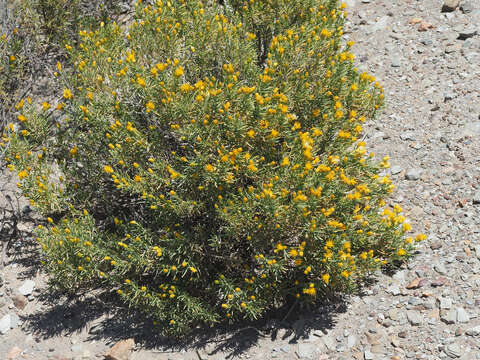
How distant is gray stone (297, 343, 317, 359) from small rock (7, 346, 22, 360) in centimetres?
237

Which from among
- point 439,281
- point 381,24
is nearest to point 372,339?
point 439,281

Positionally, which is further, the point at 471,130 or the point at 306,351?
the point at 471,130

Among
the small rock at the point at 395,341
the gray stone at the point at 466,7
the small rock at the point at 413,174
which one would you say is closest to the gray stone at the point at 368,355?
the small rock at the point at 395,341

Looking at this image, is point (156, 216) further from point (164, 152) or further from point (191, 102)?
point (191, 102)

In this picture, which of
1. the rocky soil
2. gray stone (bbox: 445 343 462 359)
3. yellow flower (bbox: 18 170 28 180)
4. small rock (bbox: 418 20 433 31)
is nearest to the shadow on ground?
the rocky soil

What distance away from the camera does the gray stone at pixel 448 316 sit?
3.34 metres

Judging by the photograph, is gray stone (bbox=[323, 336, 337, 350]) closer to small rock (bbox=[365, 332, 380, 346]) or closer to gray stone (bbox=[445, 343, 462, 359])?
small rock (bbox=[365, 332, 380, 346])

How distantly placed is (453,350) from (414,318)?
332mm

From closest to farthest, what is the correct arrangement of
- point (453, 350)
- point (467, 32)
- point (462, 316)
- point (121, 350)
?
point (453, 350)
point (462, 316)
point (121, 350)
point (467, 32)

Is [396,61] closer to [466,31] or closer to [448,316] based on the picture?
[466,31]

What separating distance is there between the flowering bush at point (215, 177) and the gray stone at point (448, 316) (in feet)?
1.58

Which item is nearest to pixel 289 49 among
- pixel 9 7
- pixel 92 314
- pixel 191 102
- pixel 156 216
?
pixel 191 102

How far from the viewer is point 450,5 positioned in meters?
5.70

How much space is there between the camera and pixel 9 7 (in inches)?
252
